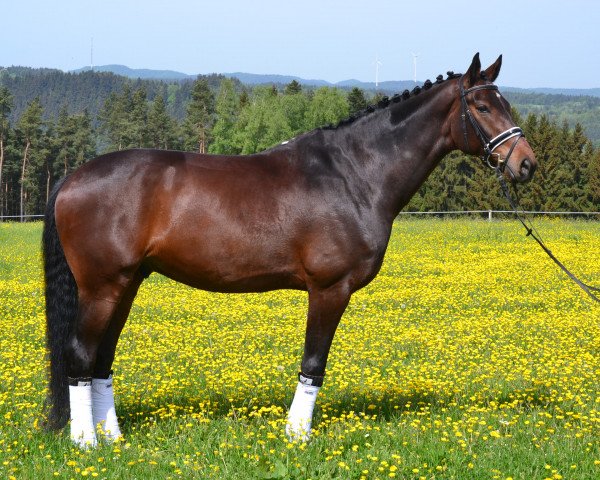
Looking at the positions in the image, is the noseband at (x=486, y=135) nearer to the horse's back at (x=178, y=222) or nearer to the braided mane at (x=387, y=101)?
the braided mane at (x=387, y=101)

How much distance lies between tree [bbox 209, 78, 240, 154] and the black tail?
327ft

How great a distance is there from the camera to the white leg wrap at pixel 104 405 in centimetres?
695

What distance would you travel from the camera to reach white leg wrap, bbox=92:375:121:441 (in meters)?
6.95

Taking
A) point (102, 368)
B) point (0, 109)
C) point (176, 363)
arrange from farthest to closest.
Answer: point (0, 109), point (176, 363), point (102, 368)

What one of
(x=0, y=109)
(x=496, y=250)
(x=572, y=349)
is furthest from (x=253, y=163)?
(x=0, y=109)

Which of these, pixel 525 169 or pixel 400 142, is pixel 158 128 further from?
pixel 525 169

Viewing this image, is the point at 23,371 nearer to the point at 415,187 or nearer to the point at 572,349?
the point at 415,187

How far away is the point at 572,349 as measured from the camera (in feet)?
35.2

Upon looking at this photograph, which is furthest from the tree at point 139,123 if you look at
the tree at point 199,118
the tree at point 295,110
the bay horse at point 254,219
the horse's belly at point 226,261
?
the horse's belly at point 226,261

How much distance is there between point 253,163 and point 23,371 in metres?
4.08

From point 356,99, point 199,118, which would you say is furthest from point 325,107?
point 199,118

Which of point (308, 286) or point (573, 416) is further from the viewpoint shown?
point (573, 416)

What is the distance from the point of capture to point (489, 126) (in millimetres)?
6730

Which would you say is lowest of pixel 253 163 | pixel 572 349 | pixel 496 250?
pixel 496 250
